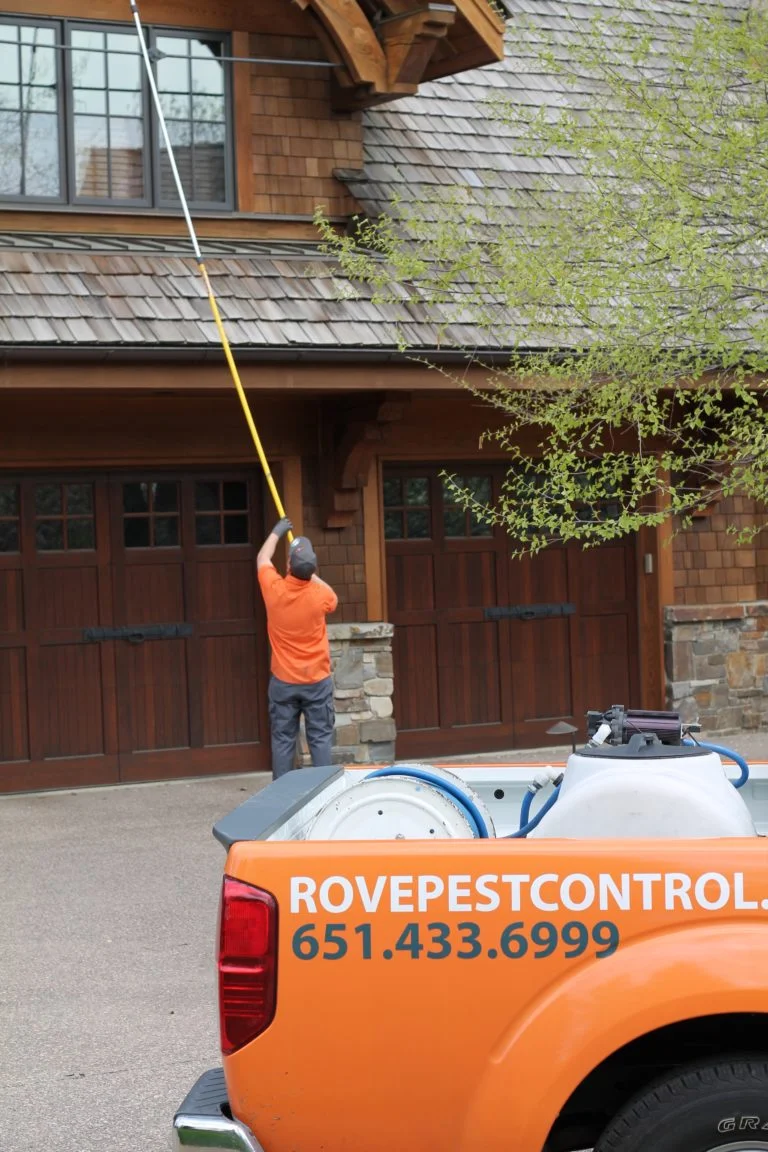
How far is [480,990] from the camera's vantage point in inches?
130

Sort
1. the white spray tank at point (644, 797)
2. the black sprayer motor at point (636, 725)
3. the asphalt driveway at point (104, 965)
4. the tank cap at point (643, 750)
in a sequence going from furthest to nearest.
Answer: the asphalt driveway at point (104, 965) → the black sprayer motor at point (636, 725) → the tank cap at point (643, 750) → the white spray tank at point (644, 797)

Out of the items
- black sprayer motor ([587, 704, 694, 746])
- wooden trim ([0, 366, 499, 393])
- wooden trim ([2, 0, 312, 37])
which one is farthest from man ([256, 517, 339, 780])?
black sprayer motor ([587, 704, 694, 746])

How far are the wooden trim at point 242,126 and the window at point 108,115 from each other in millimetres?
76

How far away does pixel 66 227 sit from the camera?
37.4ft

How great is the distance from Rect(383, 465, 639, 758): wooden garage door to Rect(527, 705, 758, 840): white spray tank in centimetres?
843

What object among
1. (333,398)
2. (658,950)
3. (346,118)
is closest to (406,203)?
(346,118)

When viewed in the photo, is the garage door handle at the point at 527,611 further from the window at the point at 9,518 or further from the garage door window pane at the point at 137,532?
the window at the point at 9,518

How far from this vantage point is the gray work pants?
10289 millimetres

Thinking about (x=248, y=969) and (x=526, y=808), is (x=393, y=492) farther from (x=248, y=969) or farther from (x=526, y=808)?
(x=248, y=969)

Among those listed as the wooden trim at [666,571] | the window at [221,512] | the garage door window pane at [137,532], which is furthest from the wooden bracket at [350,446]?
the wooden trim at [666,571]

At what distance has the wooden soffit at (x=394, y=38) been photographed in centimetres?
1154

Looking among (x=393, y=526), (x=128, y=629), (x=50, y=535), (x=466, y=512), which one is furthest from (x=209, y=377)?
(x=466, y=512)

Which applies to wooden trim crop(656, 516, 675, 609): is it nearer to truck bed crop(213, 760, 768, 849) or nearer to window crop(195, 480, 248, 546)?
window crop(195, 480, 248, 546)

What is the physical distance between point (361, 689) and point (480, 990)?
8683 millimetres
